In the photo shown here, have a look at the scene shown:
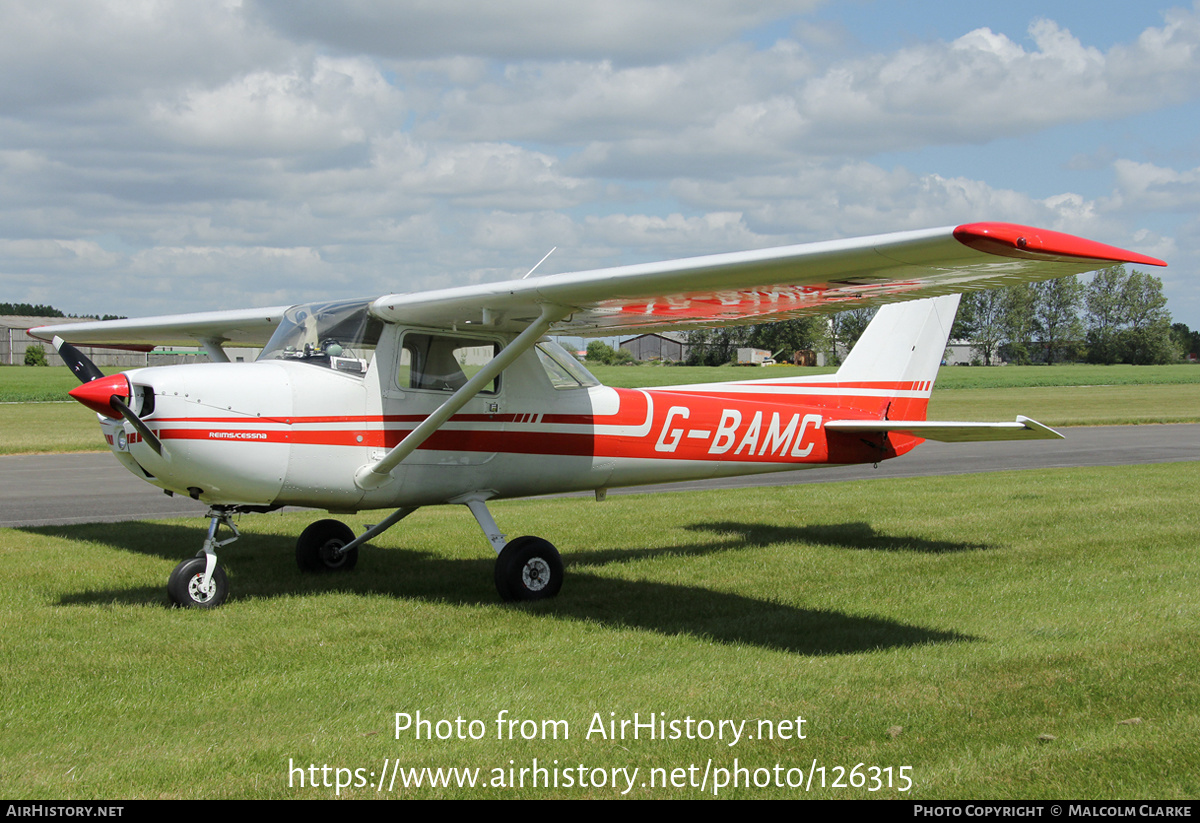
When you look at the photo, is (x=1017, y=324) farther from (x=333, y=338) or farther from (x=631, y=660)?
(x=631, y=660)

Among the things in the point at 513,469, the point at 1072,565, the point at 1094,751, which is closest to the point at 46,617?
the point at 513,469

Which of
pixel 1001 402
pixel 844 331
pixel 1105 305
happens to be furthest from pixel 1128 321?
pixel 1001 402

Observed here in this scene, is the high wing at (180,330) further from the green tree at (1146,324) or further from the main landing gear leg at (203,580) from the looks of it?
the green tree at (1146,324)

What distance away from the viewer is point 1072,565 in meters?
8.77

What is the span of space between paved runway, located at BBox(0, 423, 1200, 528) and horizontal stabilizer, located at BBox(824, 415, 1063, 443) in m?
6.13

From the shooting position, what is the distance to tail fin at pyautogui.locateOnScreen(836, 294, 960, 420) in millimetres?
10727

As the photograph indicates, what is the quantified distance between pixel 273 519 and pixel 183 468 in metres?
5.61

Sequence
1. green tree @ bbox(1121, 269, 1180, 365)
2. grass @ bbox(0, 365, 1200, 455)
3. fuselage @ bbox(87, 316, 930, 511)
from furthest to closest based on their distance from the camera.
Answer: green tree @ bbox(1121, 269, 1180, 365), grass @ bbox(0, 365, 1200, 455), fuselage @ bbox(87, 316, 930, 511)

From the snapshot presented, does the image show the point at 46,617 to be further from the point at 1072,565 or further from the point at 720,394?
the point at 1072,565

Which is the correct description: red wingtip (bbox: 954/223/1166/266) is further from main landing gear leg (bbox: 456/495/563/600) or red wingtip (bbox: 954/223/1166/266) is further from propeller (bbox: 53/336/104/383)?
propeller (bbox: 53/336/104/383)

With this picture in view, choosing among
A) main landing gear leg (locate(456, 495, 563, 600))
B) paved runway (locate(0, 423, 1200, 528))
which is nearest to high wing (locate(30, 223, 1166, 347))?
main landing gear leg (locate(456, 495, 563, 600))

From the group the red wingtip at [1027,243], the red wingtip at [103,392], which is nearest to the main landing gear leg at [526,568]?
the red wingtip at [103,392]
